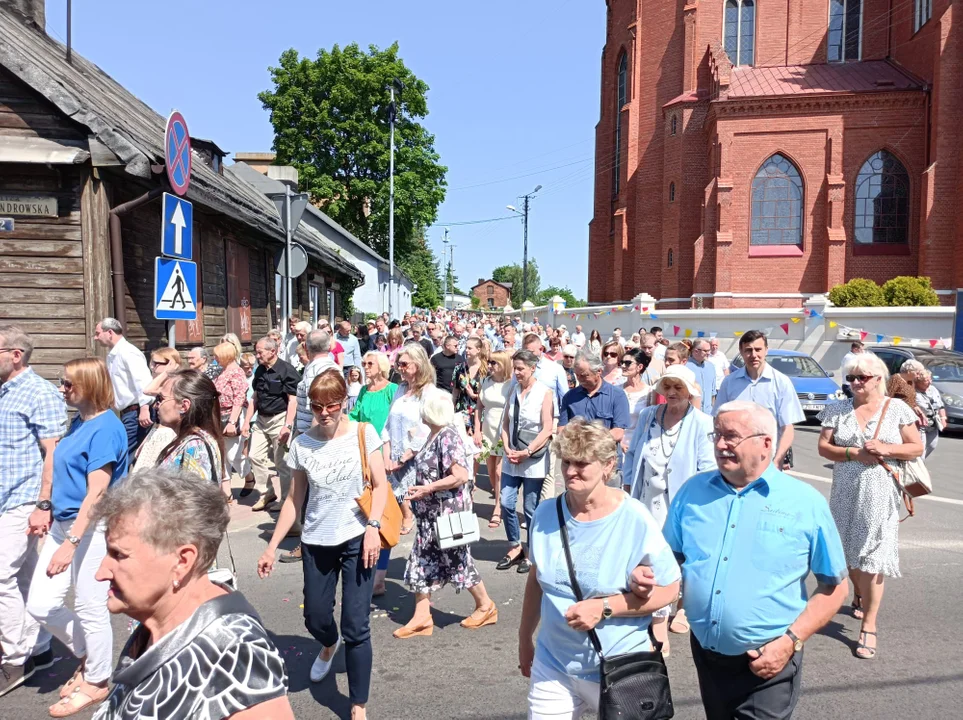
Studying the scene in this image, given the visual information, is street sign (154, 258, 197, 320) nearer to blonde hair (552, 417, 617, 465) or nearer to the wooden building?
the wooden building

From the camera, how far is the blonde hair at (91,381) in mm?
4000

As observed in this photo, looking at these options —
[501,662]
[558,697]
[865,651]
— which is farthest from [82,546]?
[865,651]

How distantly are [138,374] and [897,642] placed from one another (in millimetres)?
6267

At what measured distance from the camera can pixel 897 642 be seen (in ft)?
16.0

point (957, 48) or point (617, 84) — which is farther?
point (617, 84)

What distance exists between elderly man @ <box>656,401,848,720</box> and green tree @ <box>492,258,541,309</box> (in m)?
111

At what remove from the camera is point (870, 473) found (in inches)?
188

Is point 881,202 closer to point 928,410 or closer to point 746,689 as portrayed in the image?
point 928,410

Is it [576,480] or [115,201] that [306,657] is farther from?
[115,201]

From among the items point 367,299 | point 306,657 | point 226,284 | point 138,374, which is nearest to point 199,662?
point 306,657

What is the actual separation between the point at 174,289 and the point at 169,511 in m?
5.29

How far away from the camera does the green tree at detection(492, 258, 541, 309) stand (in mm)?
126944

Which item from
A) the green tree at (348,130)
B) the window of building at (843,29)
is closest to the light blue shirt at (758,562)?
the green tree at (348,130)

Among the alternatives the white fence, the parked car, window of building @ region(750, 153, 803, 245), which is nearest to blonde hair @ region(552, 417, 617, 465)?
the parked car
